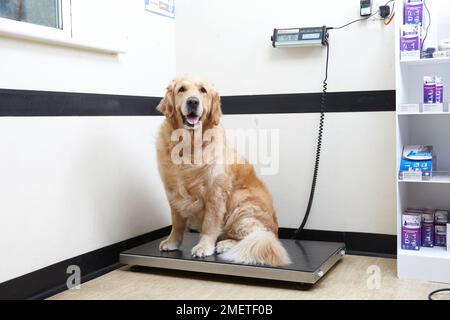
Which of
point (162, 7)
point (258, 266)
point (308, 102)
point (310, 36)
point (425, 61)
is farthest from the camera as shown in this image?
point (162, 7)

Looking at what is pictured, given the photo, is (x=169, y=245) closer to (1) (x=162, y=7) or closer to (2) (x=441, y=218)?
(2) (x=441, y=218)

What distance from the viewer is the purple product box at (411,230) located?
8.27 ft

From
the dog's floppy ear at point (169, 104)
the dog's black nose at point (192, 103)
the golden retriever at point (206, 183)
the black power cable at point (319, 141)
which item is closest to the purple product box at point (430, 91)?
the black power cable at point (319, 141)

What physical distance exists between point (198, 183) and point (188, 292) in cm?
55

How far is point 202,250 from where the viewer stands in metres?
2.57

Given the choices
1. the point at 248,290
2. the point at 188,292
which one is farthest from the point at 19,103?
the point at 248,290

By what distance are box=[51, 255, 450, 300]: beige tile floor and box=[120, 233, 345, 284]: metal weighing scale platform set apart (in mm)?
56

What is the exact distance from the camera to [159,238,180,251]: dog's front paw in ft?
8.84

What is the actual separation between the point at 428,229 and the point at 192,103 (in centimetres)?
137

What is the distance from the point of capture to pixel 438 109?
241cm

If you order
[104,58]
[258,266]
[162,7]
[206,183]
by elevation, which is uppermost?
[162,7]

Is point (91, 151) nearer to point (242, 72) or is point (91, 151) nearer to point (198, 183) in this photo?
point (198, 183)

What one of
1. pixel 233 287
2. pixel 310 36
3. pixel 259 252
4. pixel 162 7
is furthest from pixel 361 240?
pixel 162 7

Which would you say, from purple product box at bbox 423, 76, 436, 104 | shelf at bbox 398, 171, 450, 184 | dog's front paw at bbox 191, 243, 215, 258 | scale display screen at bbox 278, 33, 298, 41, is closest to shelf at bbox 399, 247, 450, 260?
shelf at bbox 398, 171, 450, 184
